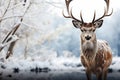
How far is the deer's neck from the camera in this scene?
436 cm

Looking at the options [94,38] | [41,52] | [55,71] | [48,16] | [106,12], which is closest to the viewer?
[94,38]

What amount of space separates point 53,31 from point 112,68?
9.38 feet

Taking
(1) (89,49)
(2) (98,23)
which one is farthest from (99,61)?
(2) (98,23)

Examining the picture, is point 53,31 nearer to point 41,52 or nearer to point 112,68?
point 41,52

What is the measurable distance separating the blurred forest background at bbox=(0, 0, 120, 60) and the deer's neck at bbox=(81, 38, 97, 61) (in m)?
0.96

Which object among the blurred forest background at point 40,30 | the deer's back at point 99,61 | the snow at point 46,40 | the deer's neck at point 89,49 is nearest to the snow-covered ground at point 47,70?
the snow at point 46,40

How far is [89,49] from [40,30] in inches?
78.5

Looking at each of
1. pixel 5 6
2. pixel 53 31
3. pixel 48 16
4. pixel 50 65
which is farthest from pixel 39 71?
pixel 53 31

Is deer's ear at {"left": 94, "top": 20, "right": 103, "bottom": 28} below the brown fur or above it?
above

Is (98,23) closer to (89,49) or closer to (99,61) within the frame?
(89,49)

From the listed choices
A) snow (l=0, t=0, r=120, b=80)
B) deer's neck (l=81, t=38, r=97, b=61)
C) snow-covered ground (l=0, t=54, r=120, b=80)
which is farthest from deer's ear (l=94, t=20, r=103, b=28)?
snow-covered ground (l=0, t=54, r=120, b=80)

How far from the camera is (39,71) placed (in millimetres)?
5926

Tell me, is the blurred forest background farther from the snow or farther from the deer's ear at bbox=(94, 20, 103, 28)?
the deer's ear at bbox=(94, 20, 103, 28)

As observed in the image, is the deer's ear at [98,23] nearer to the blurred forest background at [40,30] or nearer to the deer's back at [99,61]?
the deer's back at [99,61]
